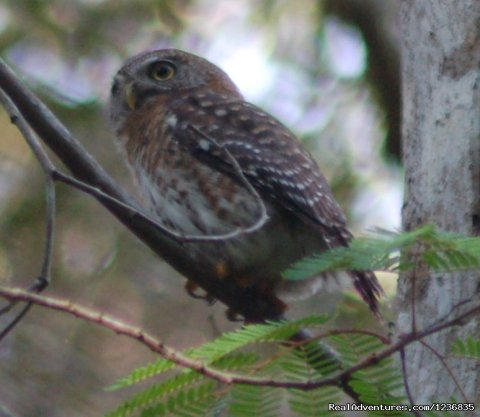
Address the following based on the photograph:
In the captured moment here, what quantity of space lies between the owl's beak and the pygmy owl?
382 mm

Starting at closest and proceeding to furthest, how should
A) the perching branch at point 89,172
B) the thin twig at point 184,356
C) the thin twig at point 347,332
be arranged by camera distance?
1. the thin twig at point 184,356
2. the thin twig at point 347,332
3. the perching branch at point 89,172

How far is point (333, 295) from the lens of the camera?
5.95 m

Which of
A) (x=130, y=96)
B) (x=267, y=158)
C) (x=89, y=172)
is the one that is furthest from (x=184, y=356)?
(x=130, y=96)

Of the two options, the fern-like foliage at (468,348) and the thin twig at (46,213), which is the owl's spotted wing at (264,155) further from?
the fern-like foliage at (468,348)

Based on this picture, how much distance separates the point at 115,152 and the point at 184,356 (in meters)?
4.47

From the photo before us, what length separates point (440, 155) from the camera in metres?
3.89

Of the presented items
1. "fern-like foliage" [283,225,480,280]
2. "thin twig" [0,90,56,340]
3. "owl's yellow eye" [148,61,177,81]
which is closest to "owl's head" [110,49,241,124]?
"owl's yellow eye" [148,61,177,81]

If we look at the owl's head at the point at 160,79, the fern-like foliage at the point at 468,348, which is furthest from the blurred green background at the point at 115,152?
the fern-like foliage at the point at 468,348

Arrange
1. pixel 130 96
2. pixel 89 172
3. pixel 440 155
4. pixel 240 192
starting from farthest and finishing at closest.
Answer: pixel 130 96, pixel 240 192, pixel 440 155, pixel 89 172

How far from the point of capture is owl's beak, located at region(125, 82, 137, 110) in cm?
566

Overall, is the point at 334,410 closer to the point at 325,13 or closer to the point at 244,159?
the point at 244,159

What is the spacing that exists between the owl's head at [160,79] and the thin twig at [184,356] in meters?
3.16

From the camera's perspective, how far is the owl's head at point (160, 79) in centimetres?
571

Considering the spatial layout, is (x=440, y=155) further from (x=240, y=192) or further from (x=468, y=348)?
(x=468, y=348)
